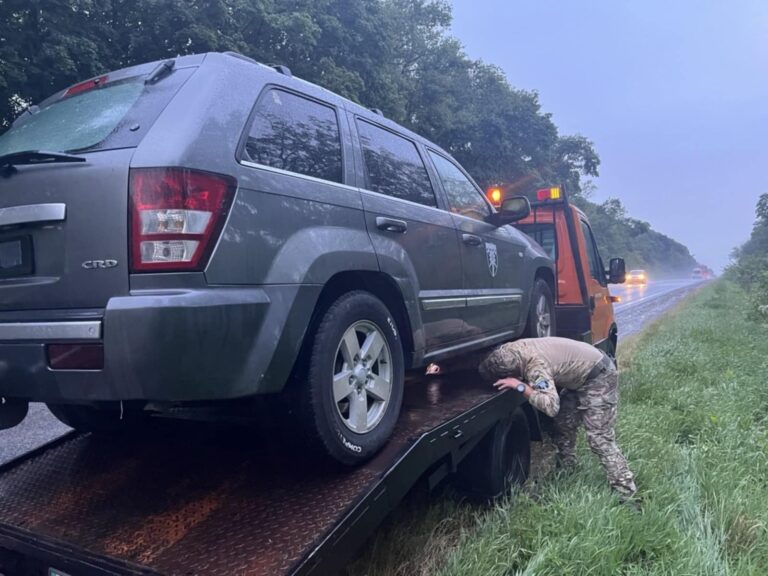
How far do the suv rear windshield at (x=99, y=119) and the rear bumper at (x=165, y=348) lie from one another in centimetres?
64

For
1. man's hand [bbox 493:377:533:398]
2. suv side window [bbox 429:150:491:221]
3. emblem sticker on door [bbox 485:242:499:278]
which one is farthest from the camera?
emblem sticker on door [bbox 485:242:499:278]

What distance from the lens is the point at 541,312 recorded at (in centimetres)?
529

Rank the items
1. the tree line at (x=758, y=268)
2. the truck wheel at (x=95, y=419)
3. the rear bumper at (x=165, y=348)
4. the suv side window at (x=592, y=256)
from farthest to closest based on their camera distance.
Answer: the tree line at (x=758, y=268) < the suv side window at (x=592, y=256) < the truck wheel at (x=95, y=419) < the rear bumper at (x=165, y=348)

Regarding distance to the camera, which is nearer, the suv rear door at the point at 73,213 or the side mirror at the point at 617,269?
the suv rear door at the point at 73,213

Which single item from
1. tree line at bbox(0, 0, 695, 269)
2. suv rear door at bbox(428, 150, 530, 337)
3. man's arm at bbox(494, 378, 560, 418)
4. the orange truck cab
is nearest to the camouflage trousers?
man's arm at bbox(494, 378, 560, 418)

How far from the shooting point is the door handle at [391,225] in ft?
9.60

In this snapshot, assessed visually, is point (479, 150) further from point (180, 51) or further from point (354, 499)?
point (354, 499)

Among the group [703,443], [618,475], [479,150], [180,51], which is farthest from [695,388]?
[479,150]

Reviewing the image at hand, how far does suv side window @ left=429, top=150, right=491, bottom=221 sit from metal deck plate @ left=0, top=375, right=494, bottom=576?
142 cm

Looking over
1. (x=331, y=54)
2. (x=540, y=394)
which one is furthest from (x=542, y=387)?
(x=331, y=54)

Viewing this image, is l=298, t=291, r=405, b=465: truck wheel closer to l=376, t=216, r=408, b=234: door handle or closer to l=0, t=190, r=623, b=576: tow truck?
l=0, t=190, r=623, b=576: tow truck

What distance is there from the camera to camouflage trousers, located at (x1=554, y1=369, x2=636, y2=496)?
3.73m

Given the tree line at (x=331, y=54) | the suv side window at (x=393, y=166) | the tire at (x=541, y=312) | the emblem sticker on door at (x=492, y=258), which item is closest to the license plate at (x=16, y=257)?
the suv side window at (x=393, y=166)

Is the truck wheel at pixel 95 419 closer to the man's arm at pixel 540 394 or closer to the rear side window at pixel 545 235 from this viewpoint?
the man's arm at pixel 540 394
